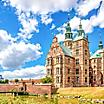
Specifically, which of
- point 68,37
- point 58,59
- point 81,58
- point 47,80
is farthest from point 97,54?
point 47,80

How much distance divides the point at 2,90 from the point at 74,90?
20.3m

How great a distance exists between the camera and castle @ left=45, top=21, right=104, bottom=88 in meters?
84.6

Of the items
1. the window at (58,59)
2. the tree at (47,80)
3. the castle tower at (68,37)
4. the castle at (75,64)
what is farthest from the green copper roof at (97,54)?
the tree at (47,80)

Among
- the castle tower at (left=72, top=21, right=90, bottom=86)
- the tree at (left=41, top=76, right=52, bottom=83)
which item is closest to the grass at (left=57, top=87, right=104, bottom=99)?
the tree at (left=41, top=76, right=52, bottom=83)

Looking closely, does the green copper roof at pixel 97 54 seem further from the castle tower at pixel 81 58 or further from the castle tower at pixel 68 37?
the castle tower at pixel 68 37

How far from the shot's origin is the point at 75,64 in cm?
8906

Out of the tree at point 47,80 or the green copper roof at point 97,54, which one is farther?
the green copper roof at point 97,54

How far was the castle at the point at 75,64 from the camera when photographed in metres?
84.6

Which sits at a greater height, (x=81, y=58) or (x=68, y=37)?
(x=68, y=37)

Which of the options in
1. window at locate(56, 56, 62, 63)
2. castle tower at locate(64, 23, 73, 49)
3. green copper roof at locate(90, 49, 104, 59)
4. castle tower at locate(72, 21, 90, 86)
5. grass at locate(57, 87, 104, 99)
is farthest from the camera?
castle tower at locate(64, 23, 73, 49)

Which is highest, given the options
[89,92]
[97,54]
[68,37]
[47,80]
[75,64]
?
[68,37]

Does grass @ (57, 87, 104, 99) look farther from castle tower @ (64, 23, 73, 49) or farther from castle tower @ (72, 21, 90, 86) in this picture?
castle tower @ (64, 23, 73, 49)

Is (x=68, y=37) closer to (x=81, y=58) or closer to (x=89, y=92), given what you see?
(x=81, y=58)

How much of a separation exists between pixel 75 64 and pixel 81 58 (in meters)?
2.73
